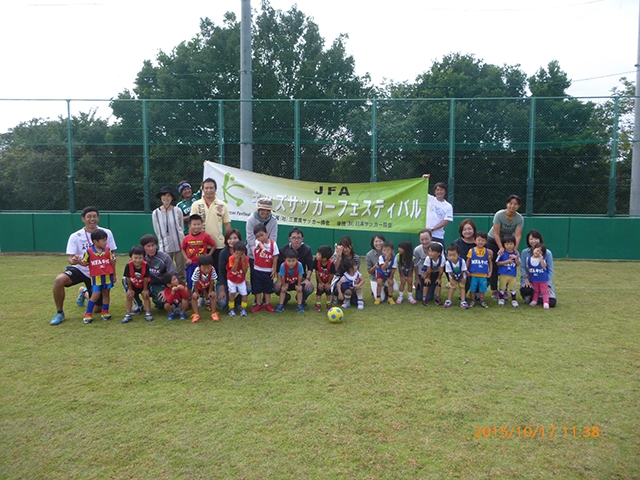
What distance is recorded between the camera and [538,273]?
6398 mm

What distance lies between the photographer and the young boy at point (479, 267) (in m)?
6.45

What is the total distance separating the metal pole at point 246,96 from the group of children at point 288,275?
465 cm

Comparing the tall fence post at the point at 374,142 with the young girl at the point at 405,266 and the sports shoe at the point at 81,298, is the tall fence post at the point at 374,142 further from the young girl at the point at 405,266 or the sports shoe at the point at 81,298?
the sports shoe at the point at 81,298

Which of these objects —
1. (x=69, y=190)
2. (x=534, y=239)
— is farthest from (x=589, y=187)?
(x=69, y=190)

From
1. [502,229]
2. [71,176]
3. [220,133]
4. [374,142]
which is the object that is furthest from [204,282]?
[71,176]

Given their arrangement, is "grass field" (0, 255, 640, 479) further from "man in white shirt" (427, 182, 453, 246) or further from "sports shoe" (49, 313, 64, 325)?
"man in white shirt" (427, 182, 453, 246)

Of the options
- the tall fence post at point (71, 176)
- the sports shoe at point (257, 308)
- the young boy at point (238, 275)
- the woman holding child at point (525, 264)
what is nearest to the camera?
the young boy at point (238, 275)

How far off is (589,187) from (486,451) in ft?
31.3

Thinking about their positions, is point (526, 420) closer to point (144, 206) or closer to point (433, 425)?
point (433, 425)

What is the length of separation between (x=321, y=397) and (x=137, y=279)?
128 inches

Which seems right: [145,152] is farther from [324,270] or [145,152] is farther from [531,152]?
[531,152]

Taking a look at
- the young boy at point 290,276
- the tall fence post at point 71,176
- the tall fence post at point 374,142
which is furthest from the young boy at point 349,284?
the tall fence post at point 71,176

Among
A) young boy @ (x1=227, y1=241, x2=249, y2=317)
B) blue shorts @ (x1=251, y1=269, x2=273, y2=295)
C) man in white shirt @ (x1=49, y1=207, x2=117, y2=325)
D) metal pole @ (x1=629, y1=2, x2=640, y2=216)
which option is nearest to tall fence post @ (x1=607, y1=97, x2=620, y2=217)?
metal pole @ (x1=629, y1=2, x2=640, y2=216)

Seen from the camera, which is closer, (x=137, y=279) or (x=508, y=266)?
(x=137, y=279)
